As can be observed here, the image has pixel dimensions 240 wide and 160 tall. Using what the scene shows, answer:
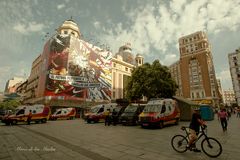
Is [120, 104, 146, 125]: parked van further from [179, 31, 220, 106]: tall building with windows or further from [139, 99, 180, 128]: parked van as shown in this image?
[179, 31, 220, 106]: tall building with windows

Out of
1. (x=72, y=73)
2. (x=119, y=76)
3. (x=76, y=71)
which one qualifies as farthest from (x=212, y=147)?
(x=119, y=76)

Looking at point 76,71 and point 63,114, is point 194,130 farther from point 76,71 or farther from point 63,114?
point 76,71

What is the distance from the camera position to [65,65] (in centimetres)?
4706

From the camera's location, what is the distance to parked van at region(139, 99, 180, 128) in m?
15.1

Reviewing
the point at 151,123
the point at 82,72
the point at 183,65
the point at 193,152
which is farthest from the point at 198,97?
the point at 193,152

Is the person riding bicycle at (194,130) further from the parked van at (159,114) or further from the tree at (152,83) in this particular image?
the tree at (152,83)

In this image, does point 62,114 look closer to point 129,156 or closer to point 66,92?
point 66,92

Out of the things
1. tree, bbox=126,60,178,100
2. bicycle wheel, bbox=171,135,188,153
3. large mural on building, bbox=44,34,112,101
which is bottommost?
bicycle wheel, bbox=171,135,188,153

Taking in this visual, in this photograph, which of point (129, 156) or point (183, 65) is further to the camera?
point (183, 65)

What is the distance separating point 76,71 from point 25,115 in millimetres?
27777

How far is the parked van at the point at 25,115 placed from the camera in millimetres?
21386

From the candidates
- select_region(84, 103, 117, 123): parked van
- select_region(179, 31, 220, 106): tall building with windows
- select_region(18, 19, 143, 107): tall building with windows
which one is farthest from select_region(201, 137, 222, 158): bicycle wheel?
select_region(179, 31, 220, 106): tall building with windows

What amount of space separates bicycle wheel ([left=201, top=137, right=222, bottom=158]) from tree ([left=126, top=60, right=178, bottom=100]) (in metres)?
23.1

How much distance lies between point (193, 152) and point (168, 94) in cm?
2396
